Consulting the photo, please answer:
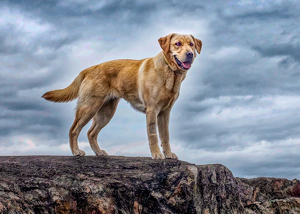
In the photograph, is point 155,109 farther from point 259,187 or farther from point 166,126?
point 259,187

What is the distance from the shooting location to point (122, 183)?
499cm

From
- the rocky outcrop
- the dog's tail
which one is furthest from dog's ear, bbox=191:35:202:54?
the dog's tail

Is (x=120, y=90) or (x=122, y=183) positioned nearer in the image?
(x=122, y=183)

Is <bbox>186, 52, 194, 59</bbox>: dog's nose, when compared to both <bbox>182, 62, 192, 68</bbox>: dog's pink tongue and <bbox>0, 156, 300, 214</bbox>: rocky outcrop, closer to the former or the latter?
<bbox>182, 62, 192, 68</bbox>: dog's pink tongue

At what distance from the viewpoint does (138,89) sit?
724cm

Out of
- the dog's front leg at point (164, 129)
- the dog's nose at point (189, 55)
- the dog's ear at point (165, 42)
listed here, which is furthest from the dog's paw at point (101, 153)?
the dog's nose at point (189, 55)

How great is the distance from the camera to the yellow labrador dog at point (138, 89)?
6.71 metres

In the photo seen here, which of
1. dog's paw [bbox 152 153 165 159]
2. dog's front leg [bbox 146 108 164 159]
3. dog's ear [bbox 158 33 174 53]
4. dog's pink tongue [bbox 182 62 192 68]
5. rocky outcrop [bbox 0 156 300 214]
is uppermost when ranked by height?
dog's ear [bbox 158 33 174 53]

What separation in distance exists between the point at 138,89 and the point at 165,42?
1.28m

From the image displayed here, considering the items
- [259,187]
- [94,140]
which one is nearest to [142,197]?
[94,140]

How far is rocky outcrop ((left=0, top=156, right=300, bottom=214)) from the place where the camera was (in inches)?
175

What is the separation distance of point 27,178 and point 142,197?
1.86 m

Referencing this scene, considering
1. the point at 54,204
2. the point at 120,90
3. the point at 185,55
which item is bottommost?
the point at 54,204

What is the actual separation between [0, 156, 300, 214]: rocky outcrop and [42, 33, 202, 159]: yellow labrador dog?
43.1 inches
